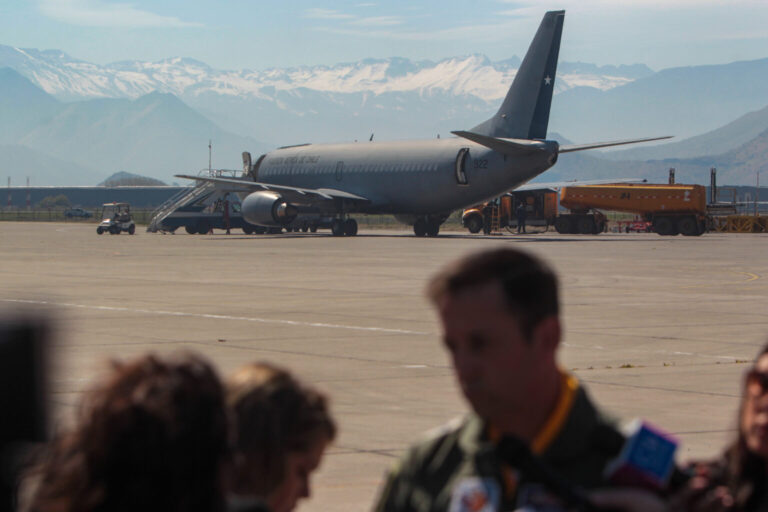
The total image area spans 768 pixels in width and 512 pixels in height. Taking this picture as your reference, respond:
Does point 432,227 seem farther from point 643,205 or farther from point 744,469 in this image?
point 744,469

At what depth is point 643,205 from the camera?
62.5 m

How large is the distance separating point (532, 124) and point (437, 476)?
5057 cm

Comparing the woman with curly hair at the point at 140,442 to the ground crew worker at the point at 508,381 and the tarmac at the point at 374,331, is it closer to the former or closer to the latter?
the tarmac at the point at 374,331

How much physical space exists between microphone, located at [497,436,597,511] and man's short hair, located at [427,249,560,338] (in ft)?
1.13

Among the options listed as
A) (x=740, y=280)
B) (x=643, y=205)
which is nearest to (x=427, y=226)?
(x=643, y=205)

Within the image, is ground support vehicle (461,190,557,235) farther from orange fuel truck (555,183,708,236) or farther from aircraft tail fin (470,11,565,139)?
aircraft tail fin (470,11,565,139)

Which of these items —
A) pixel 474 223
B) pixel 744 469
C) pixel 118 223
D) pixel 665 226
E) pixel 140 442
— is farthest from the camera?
pixel 118 223

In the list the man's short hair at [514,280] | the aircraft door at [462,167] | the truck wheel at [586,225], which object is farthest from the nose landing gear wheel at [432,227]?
the man's short hair at [514,280]

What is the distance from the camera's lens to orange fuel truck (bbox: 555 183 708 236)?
198 feet

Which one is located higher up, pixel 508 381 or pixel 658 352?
pixel 508 381

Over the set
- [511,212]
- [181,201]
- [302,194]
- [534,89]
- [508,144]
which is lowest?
[511,212]

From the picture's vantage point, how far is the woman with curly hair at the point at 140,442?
2.24m

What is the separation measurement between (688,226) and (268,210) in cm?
2352

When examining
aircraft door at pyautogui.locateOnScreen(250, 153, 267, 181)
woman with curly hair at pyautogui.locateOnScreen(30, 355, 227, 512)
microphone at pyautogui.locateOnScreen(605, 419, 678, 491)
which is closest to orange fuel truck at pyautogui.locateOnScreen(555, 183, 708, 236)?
aircraft door at pyautogui.locateOnScreen(250, 153, 267, 181)
